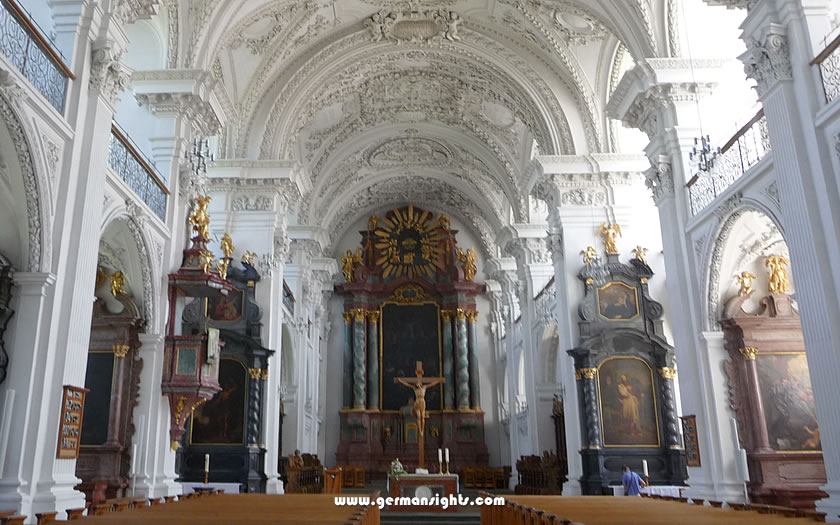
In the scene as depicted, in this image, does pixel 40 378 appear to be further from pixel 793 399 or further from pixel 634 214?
pixel 634 214

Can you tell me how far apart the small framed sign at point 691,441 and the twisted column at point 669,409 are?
301 centimetres

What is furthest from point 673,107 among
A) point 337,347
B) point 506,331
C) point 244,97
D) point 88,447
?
point 337,347

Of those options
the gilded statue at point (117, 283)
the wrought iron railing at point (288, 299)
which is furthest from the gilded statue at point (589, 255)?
the gilded statue at point (117, 283)

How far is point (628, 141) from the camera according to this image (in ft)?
51.6

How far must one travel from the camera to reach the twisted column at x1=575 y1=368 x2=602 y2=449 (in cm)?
1329

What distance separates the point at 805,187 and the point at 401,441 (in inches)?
724

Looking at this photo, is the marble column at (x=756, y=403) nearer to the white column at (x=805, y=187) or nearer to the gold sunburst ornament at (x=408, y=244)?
the white column at (x=805, y=187)

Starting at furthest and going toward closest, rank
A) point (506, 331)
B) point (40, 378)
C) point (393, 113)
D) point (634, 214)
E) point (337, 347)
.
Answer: point (337, 347) → point (506, 331) → point (393, 113) → point (634, 214) → point (40, 378)

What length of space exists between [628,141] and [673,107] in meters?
4.78

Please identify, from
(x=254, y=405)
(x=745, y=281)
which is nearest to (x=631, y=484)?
(x=745, y=281)

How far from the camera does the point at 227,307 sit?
14.7 metres

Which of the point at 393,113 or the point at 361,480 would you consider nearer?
the point at 393,113

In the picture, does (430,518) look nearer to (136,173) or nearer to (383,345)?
(136,173)

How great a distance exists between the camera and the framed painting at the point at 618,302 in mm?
13992
